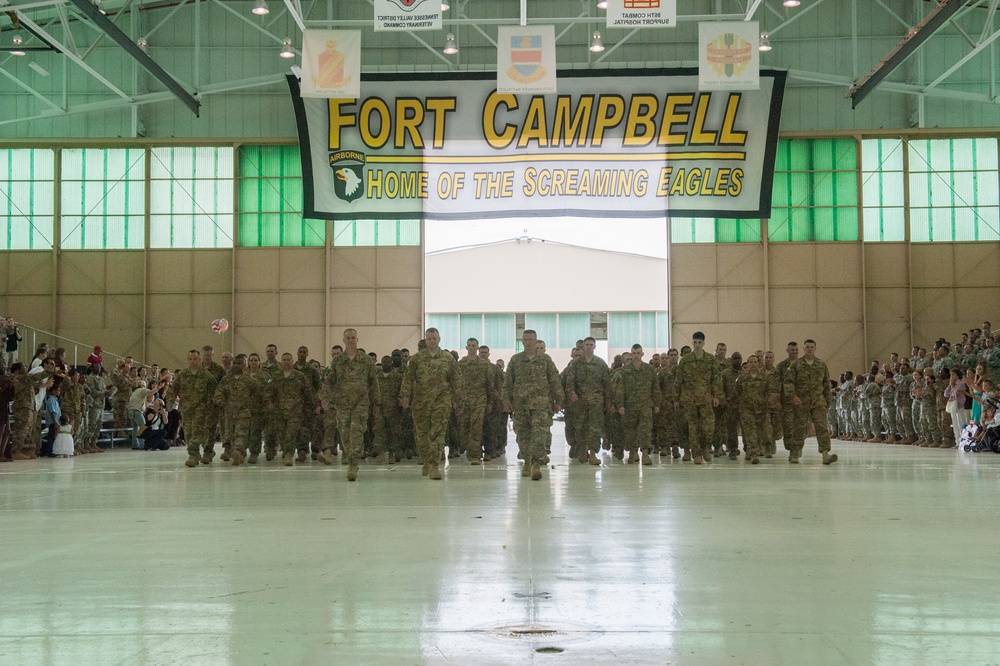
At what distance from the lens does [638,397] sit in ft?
47.9

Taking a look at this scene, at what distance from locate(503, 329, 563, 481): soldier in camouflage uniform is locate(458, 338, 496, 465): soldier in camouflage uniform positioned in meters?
2.87

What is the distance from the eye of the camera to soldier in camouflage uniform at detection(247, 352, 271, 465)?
48.1 feet

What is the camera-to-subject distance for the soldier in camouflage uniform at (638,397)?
1448cm

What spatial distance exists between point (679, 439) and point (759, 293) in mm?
15957

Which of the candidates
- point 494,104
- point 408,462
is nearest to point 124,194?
point 494,104

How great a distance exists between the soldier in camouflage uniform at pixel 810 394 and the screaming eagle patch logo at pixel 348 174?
46.4 feet

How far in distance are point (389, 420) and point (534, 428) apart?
13.3ft

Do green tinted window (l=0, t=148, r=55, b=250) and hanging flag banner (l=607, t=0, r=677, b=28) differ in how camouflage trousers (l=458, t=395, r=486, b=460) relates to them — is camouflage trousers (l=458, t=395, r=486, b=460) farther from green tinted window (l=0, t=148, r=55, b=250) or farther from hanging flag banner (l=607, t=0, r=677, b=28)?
green tinted window (l=0, t=148, r=55, b=250)

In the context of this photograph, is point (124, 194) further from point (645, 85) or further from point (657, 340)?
point (657, 340)

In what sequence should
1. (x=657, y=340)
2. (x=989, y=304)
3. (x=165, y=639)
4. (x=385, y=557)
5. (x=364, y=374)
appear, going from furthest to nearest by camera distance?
(x=657, y=340)
(x=989, y=304)
(x=364, y=374)
(x=385, y=557)
(x=165, y=639)

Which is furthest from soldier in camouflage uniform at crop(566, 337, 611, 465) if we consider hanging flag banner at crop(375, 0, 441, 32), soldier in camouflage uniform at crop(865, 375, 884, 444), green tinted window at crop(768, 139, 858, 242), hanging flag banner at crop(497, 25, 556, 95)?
green tinted window at crop(768, 139, 858, 242)

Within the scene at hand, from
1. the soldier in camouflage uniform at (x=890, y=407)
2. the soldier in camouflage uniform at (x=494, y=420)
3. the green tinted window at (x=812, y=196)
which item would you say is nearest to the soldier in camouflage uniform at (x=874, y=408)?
the soldier in camouflage uniform at (x=890, y=407)

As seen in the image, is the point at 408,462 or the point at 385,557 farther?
the point at 408,462

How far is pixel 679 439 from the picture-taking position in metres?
15.7
